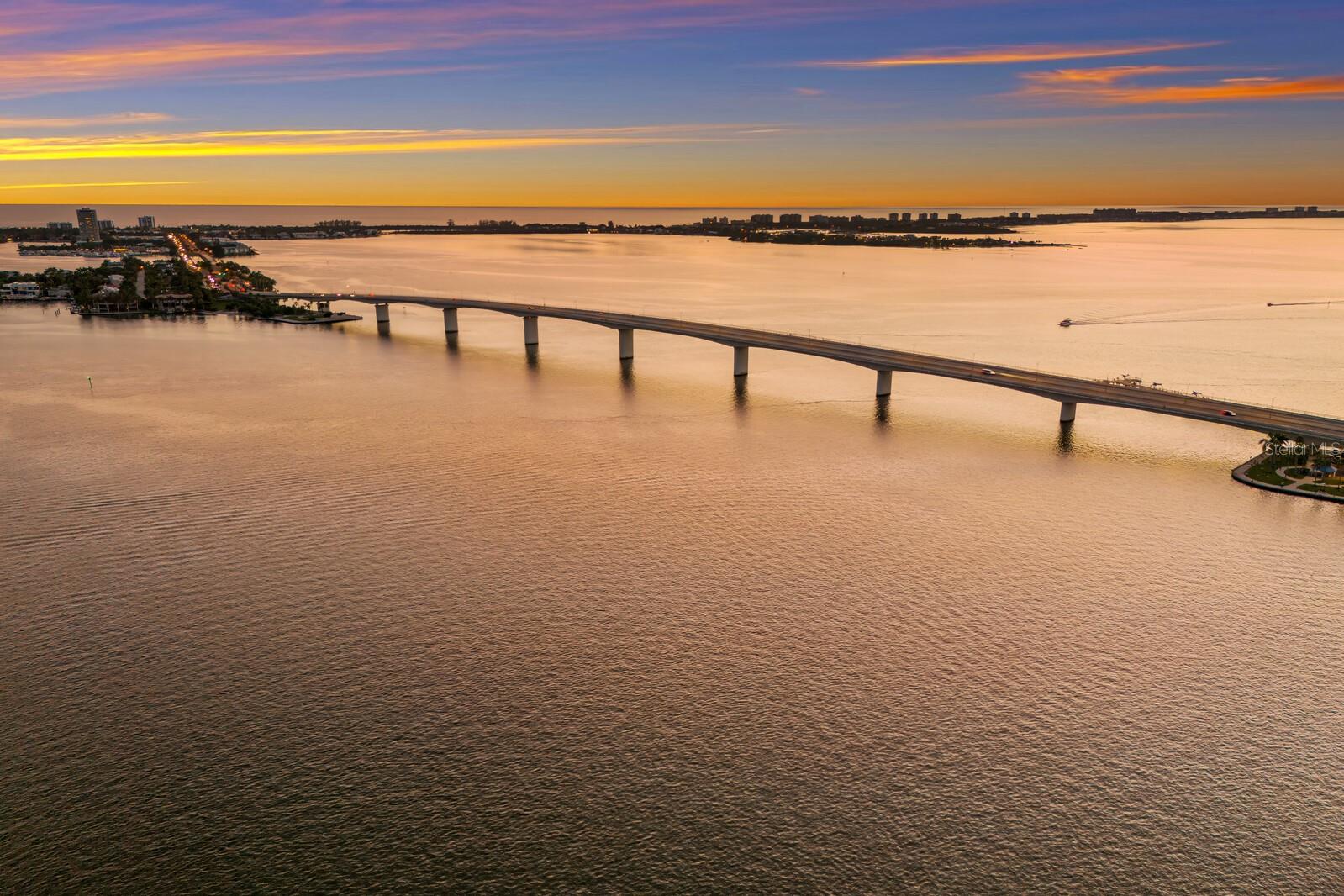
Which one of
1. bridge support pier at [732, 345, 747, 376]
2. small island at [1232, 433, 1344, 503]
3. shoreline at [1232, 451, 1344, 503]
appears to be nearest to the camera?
shoreline at [1232, 451, 1344, 503]

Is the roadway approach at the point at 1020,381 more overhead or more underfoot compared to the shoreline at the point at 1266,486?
more overhead

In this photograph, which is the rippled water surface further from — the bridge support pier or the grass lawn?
the bridge support pier

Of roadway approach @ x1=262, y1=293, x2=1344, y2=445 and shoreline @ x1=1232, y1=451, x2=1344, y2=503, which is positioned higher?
roadway approach @ x1=262, y1=293, x2=1344, y2=445

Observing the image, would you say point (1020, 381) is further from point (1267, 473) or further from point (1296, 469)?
point (1296, 469)

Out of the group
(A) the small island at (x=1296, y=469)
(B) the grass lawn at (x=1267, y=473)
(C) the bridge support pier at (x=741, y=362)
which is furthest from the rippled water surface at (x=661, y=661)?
(C) the bridge support pier at (x=741, y=362)

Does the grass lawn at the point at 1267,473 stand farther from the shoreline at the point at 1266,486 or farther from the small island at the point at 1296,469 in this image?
the shoreline at the point at 1266,486

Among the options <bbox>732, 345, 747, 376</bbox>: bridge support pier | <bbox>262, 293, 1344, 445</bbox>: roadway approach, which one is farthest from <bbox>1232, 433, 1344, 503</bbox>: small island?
<bbox>732, 345, 747, 376</bbox>: bridge support pier

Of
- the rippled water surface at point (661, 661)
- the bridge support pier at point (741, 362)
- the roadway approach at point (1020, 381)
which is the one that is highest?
the roadway approach at point (1020, 381)

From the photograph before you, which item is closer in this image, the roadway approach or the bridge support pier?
the roadway approach

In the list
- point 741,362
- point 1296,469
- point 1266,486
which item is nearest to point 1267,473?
point 1296,469
